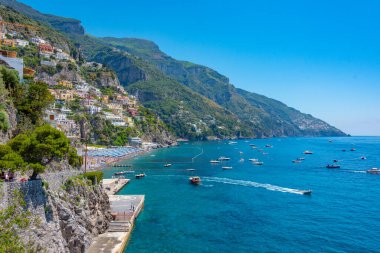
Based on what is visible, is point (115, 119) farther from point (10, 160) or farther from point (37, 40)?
point (10, 160)

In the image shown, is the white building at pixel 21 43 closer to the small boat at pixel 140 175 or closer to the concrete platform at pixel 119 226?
the small boat at pixel 140 175

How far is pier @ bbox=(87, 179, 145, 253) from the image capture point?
33531 mm

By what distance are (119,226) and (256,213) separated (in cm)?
2175

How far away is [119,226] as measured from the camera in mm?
40062

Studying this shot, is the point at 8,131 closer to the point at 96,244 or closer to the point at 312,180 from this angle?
the point at 96,244

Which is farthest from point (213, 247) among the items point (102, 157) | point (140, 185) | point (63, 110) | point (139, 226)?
point (63, 110)

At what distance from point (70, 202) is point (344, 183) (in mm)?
65406

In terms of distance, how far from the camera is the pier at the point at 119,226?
33.5m

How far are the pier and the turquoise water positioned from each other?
1311mm

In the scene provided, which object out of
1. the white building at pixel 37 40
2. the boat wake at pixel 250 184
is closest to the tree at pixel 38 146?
the boat wake at pixel 250 184

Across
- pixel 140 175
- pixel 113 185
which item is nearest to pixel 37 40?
pixel 140 175

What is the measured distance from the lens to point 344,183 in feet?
251

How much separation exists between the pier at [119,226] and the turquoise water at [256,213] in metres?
1.31

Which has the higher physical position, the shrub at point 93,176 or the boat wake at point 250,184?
the shrub at point 93,176
